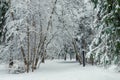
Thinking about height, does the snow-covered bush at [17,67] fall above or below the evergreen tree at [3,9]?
below

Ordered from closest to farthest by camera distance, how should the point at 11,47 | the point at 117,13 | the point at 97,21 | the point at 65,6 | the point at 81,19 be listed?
the point at 117,13 < the point at 97,21 < the point at 11,47 < the point at 65,6 < the point at 81,19

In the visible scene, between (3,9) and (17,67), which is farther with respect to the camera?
(3,9)

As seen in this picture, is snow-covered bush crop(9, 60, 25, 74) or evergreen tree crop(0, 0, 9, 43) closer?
snow-covered bush crop(9, 60, 25, 74)

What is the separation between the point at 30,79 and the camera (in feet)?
49.6

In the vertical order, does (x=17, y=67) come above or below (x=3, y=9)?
below

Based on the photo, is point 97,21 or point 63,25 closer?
point 97,21

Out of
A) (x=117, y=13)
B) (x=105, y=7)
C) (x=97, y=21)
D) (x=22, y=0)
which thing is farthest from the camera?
(x=22, y=0)

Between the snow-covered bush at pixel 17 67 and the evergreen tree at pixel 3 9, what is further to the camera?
the evergreen tree at pixel 3 9

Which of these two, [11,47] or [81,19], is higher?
[81,19]

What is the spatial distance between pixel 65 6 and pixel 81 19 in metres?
3.94

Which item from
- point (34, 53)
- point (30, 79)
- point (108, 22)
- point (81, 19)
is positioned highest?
point (81, 19)

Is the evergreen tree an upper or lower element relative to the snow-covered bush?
upper

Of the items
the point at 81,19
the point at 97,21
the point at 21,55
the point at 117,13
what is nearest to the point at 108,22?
the point at 117,13

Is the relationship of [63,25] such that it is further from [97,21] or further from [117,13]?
[117,13]
